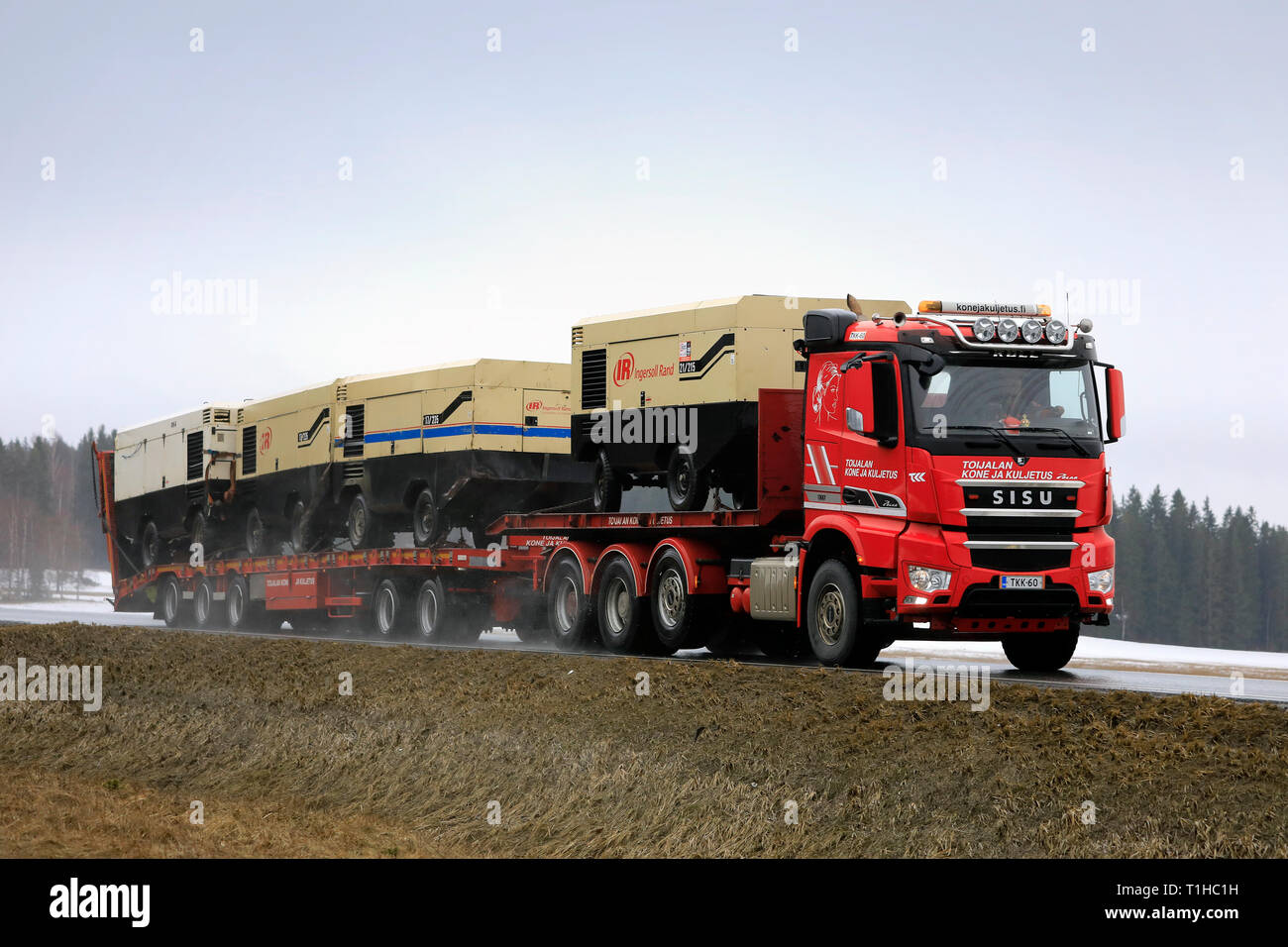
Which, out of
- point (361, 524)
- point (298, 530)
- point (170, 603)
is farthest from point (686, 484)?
point (170, 603)

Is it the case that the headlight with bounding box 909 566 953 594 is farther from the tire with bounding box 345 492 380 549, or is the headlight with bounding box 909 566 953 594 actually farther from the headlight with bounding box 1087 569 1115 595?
the tire with bounding box 345 492 380 549

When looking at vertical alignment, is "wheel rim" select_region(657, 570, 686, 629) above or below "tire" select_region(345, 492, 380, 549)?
below

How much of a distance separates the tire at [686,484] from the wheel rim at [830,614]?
341 cm

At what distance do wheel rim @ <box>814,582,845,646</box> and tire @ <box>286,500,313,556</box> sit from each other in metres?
18.2

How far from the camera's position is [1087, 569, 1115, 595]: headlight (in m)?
14.7

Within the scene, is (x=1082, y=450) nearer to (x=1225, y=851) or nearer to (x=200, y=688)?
(x=1225, y=851)

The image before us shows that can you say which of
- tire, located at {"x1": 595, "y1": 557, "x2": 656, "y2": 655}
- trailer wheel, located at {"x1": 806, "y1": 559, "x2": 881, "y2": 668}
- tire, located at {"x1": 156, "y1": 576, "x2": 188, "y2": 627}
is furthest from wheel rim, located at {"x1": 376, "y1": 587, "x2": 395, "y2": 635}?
trailer wheel, located at {"x1": 806, "y1": 559, "x2": 881, "y2": 668}

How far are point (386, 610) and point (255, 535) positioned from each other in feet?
24.2

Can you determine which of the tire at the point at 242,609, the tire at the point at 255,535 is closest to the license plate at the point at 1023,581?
the tire at the point at 242,609

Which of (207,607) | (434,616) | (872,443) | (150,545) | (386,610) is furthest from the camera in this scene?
(150,545)

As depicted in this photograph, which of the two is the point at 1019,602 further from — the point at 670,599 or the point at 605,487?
the point at 605,487

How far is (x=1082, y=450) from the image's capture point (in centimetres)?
1476

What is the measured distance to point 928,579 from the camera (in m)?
14.4
